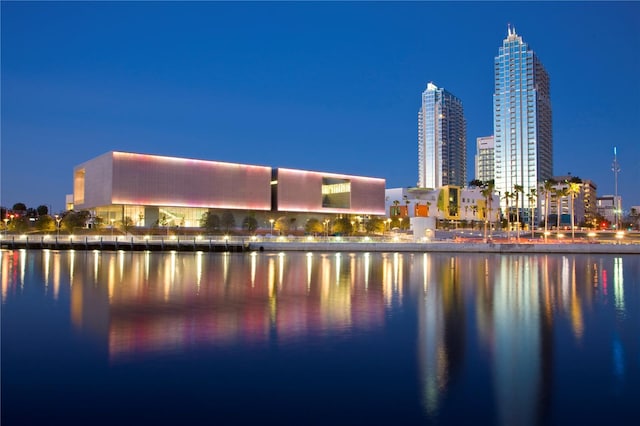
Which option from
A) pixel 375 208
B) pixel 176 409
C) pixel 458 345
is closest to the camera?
pixel 176 409

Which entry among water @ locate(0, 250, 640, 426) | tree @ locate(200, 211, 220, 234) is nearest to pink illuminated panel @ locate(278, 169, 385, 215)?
tree @ locate(200, 211, 220, 234)

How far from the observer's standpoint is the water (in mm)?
8438

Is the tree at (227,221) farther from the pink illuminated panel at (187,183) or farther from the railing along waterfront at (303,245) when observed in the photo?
the railing along waterfront at (303,245)

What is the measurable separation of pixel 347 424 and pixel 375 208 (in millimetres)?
118194

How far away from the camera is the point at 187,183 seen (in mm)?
99500

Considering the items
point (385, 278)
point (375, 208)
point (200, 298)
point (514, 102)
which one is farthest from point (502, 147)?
point (200, 298)

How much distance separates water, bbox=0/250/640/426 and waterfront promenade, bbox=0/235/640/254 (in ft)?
125

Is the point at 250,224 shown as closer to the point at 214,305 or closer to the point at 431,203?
the point at 431,203

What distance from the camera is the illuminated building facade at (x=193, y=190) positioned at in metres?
93.5

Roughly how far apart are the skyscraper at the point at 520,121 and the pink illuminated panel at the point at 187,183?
346 ft

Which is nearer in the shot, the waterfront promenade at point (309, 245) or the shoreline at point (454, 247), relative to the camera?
the shoreline at point (454, 247)

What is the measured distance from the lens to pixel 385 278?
99.0ft

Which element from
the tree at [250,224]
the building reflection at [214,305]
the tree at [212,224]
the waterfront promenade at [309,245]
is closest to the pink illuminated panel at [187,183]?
the tree at [250,224]

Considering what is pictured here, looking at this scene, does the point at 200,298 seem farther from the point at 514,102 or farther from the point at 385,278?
the point at 514,102
